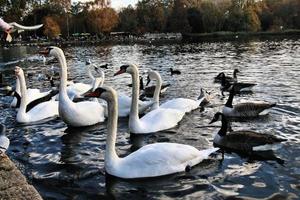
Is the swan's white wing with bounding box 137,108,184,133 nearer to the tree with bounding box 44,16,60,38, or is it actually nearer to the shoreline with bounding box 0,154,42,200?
the shoreline with bounding box 0,154,42,200

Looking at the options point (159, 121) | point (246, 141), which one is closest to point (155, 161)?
point (246, 141)

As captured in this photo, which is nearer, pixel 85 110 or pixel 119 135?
pixel 119 135

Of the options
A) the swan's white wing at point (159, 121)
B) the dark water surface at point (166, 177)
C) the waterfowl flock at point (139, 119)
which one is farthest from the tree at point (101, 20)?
the swan's white wing at point (159, 121)

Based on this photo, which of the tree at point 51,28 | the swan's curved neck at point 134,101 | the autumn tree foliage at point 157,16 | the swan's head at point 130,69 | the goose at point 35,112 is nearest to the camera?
the swan's curved neck at point 134,101

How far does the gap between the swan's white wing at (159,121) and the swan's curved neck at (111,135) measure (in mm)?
2373

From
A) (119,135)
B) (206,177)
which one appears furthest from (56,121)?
(206,177)

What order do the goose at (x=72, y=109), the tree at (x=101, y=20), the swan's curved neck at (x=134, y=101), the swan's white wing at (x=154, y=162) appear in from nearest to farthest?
the swan's white wing at (x=154, y=162) → the swan's curved neck at (x=134, y=101) → the goose at (x=72, y=109) → the tree at (x=101, y=20)

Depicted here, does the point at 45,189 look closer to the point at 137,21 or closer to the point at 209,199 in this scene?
the point at 209,199

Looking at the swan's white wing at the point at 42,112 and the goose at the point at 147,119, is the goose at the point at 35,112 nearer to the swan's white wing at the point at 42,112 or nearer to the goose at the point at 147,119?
the swan's white wing at the point at 42,112

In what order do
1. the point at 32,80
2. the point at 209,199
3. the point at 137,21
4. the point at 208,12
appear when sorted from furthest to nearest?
the point at 137,21 < the point at 208,12 < the point at 32,80 < the point at 209,199

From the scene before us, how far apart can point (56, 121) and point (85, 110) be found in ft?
4.78

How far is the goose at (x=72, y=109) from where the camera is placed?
1081 cm

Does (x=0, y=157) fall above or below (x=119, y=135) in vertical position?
above

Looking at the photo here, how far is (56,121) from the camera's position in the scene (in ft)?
40.7
